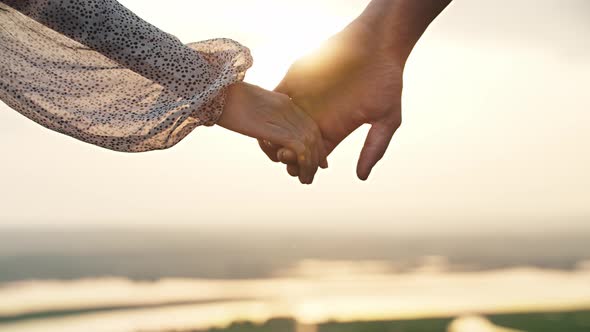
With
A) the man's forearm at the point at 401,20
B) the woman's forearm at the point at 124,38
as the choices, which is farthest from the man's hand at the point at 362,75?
the woman's forearm at the point at 124,38

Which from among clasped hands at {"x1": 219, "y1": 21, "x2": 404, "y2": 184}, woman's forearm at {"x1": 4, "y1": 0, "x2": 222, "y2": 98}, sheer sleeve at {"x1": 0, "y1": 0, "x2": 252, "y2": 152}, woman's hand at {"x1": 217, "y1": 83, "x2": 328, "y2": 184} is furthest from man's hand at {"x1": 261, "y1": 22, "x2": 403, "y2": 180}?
woman's forearm at {"x1": 4, "y1": 0, "x2": 222, "y2": 98}

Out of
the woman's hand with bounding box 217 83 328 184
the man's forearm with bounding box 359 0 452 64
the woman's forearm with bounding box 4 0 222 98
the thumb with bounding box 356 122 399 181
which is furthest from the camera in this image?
the man's forearm with bounding box 359 0 452 64

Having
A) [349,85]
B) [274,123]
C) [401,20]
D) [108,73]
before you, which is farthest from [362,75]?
[108,73]

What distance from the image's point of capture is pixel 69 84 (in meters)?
2.15

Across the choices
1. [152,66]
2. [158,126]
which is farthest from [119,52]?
[158,126]

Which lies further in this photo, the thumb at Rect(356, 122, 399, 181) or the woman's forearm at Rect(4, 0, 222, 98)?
the thumb at Rect(356, 122, 399, 181)

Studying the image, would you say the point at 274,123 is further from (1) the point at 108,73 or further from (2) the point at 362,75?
(2) the point at 362,75

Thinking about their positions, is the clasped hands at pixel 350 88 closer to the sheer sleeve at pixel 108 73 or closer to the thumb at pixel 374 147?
the thumb at pixel 374 147

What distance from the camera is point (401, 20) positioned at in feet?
8.87

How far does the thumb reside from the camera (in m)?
2.58

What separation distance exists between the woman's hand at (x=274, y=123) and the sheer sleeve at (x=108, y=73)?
0.05 m

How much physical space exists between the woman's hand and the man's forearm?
0.51 metres

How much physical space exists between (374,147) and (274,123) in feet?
1.85

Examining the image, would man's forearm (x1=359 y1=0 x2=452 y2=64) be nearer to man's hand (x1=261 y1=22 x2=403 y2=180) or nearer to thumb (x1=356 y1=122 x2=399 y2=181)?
man's hand (x1=261 y1=22 x2=403 y2=180)
